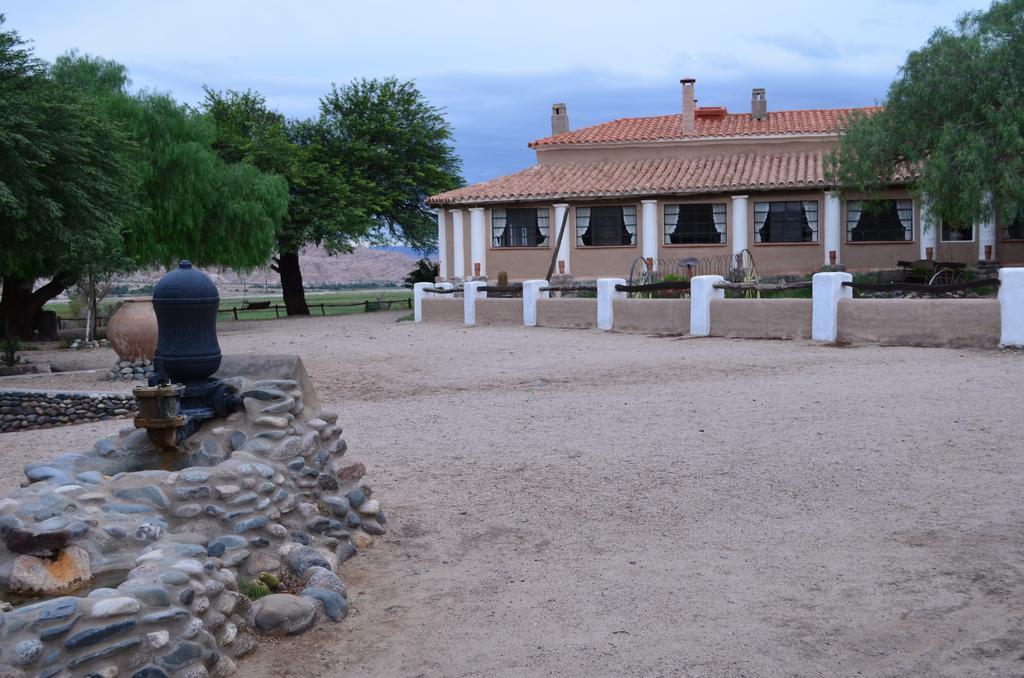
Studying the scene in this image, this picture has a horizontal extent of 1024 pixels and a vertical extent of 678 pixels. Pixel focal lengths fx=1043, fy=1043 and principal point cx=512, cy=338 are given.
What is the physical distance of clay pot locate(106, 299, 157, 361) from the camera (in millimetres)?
17281

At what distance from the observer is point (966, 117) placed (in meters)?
24.7

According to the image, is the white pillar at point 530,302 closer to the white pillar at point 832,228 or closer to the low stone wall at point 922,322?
the low stone wall at point 922,322

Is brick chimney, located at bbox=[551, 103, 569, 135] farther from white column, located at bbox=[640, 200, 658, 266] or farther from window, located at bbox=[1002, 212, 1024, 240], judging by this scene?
window, located at bbox=[1002, 212, 1024, 240]

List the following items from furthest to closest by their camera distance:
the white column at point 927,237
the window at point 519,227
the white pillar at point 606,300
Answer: the window at point 519,227 → the white column at point 927,237 → the white pillar at point 606,300

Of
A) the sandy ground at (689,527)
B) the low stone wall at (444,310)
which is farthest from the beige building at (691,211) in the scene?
the sandy ground at (689,527)

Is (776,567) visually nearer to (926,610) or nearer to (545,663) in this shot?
(926,610)

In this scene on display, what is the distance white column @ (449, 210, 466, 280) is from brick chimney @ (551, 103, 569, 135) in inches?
258

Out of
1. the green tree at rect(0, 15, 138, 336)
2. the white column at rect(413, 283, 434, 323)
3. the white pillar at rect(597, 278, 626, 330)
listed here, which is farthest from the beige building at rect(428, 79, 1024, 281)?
the green tree at rect(0, 15, 138, 336)

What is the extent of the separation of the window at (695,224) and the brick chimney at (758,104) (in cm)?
664

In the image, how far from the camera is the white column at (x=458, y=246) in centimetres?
3503

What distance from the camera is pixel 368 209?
40.2 meters

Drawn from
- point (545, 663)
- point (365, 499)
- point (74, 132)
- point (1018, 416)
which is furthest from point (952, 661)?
point (74, 132)

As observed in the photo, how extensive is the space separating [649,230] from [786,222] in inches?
165

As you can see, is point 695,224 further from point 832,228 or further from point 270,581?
point 270,581
